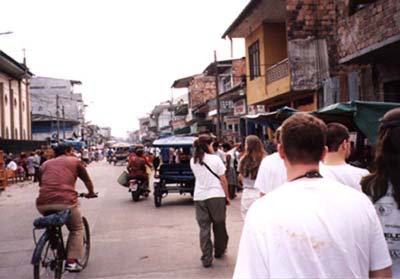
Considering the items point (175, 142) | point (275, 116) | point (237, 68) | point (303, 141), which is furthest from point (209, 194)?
point (237, 68)

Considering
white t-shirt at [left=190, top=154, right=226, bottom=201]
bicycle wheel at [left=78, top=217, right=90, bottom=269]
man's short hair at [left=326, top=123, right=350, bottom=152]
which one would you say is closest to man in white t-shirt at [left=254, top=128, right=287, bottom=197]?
man's short hair at [left=326, top=123, right=350, bottom=152]

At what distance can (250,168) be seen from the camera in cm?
740

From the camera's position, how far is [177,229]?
10961mm

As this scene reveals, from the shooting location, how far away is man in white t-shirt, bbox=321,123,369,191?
13.4 ft

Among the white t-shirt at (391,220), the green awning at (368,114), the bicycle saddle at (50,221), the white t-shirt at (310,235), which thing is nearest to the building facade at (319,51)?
the green awning at (368,114)

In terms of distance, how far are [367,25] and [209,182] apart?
25.5 feet

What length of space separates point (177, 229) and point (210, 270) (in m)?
3.70

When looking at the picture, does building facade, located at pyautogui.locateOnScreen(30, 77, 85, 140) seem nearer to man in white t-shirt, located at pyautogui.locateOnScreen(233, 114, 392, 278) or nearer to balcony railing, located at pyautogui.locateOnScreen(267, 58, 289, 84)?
balcony railing, located at pyautogui.locateOnScreen(267, 58, 289, 84)

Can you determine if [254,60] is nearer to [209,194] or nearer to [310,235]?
[209,194]

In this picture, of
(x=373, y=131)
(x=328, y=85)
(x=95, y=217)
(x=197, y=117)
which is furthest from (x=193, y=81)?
(x=373, y=131)

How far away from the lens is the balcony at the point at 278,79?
66.5ft

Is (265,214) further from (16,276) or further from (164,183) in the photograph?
(164,183)

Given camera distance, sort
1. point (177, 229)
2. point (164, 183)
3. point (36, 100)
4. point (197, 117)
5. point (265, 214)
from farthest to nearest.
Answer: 1. point (36, 100)
2. point (197, 117)
3. point (164, 183)
4. point (177, 229)
5. point (265, 214)

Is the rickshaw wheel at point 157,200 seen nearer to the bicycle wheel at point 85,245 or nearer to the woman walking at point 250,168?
the bicycle wheel at point 85,245
